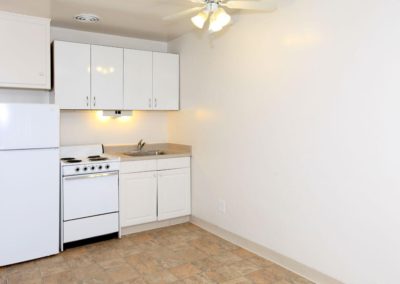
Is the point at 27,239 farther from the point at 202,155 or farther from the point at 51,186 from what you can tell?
the point at 202,155

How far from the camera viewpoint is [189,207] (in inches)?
173

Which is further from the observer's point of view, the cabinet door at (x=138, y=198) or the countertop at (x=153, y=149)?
the countertop at (x=153, y=149)

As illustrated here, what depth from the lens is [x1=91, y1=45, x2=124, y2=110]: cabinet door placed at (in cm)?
390

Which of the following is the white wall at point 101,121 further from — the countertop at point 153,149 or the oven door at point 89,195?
the oven door at point 89,195

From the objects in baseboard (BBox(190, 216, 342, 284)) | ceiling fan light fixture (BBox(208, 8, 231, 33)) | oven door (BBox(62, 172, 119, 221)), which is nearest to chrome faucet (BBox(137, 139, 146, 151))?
oven door (BBox(62, 172, 119, 221))

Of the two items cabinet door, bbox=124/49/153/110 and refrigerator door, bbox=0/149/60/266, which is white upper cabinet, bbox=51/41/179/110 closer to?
cabinet door, bbox=124/49/153/110

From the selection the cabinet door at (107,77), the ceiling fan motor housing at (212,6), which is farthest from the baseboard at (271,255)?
the ceiling fan motor housing at (212,6)

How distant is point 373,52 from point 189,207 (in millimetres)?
2935

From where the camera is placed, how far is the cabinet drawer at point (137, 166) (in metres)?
3.90

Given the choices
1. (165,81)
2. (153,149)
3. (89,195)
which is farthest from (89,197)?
(165,81)

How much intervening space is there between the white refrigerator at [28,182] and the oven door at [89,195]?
0.13m

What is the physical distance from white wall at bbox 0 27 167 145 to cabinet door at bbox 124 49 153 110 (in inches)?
16.5

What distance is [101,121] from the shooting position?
171 inches

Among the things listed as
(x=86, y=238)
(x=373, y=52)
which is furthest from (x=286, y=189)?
(x=86, y=238)
